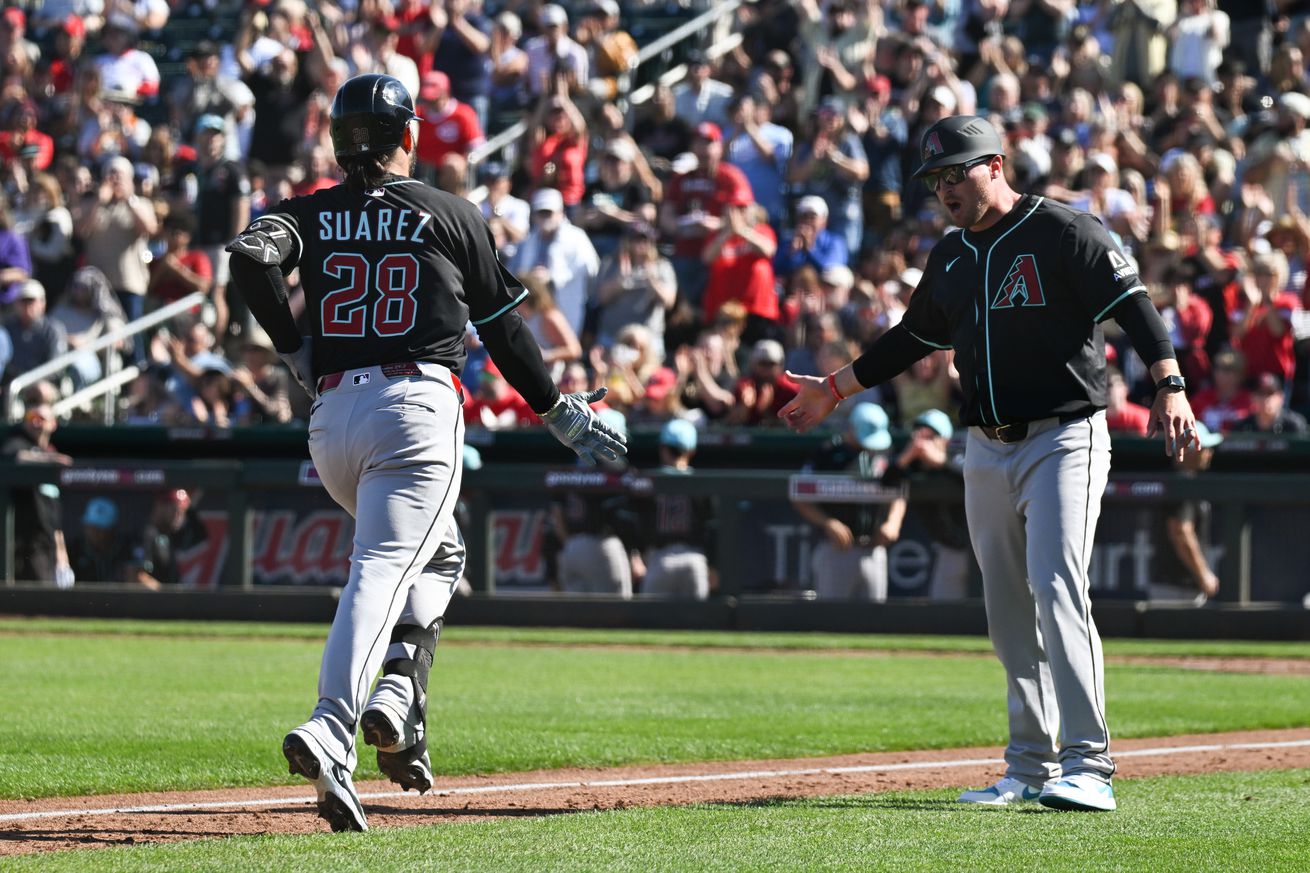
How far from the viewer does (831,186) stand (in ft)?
55.4

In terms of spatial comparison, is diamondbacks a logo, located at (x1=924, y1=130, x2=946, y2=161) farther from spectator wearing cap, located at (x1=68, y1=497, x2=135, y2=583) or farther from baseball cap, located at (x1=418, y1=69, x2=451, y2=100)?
baseball cap, located at (x1=418, y1=69, x2=451, y2=100)

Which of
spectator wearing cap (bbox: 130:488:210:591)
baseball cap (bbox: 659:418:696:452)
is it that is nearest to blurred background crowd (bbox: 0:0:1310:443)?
baseball cap (bbox: 659:418:696:452)

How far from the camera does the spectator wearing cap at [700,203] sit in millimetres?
16719

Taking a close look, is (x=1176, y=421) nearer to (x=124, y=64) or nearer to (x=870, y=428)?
(x=870, y=428)

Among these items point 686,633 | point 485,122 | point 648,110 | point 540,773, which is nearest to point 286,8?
point 485,122

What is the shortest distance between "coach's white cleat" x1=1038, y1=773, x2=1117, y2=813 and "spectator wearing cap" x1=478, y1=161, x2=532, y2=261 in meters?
11.4

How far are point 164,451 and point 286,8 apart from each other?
6645mm

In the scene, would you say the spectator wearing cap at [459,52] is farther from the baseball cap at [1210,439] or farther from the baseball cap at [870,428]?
the baseball cap at [1210,439]

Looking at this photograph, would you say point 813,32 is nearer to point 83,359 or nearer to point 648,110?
point 648,110

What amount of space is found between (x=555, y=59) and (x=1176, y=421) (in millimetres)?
13740

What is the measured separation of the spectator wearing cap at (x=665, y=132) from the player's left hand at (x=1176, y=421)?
1302cm

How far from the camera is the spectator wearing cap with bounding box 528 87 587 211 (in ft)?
58.4

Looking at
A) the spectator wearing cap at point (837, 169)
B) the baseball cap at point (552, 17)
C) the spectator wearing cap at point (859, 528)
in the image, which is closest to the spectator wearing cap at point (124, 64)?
the baseball cap at point (552, 17)

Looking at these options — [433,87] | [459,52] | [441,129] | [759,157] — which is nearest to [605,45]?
[459,52]
